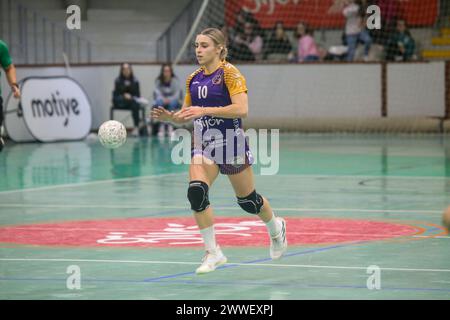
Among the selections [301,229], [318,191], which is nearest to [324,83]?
[318,191]

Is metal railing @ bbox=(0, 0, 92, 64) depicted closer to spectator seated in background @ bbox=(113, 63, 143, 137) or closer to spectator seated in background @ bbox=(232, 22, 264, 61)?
spectator seated in background @ bbox=(113, 63, 143, 137)

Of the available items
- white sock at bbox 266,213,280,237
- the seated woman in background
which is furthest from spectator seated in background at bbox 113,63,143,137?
white sock at bbox 266,213,280,237

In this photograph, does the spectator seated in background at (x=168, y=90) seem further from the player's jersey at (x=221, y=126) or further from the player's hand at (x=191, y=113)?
the player's hand at (x=191, y=113)

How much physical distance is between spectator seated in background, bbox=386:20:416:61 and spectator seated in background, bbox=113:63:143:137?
723cm

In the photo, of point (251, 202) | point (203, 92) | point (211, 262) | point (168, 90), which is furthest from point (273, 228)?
point (168, 90)

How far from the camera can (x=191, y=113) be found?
9.20 metres

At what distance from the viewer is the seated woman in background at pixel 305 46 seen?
29.7 meters

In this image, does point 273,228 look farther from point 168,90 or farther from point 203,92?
point 168,90

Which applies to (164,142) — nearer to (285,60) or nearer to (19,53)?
(285,60)

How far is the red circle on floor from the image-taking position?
1150 centimetres

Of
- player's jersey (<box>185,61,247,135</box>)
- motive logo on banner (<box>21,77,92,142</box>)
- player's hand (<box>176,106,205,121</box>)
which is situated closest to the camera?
player's hand (<box>176,106,205,121</box>)

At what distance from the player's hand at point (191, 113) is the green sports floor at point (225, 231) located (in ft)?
4.73

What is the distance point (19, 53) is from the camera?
31.4 metres
